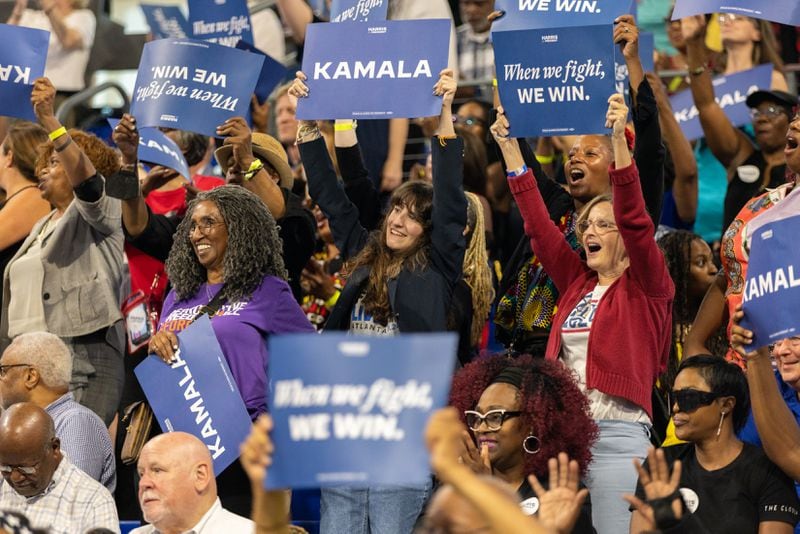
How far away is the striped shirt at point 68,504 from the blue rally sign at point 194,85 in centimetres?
182

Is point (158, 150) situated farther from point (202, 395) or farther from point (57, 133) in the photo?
point (202, 395)

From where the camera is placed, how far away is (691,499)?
5.38 meters

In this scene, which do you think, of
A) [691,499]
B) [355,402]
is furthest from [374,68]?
[355,402]

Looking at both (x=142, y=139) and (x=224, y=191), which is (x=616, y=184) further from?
(x=142, y=139)

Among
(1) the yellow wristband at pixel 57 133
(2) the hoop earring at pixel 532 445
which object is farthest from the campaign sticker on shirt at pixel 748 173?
(1) the yellow wristband at pixel 57 133

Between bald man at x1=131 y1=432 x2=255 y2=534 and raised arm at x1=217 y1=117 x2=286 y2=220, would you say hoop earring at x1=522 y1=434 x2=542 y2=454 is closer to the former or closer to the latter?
bald man at x1=131 y1=432 x2=255 y2=534

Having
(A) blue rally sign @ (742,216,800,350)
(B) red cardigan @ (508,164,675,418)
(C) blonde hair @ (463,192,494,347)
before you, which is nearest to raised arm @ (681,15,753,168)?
(C) blonde hair @ (463,192,494,347)

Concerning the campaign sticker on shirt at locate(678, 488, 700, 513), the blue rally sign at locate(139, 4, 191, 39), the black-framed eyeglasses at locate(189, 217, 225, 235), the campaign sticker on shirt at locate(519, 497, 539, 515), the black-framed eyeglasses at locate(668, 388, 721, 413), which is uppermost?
the blue rally sign at locate(139, 4, 191, 39)

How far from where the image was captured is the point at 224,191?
641 centimetres

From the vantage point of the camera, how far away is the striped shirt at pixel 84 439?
6305 millimetres

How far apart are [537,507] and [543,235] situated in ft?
4.29

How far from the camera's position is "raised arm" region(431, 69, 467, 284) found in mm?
6008

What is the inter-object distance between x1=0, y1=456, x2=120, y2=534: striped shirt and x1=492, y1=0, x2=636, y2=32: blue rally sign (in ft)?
8.50

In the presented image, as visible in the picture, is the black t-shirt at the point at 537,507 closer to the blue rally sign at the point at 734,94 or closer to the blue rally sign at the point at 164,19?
the blue rally sign at the point at 734,94
